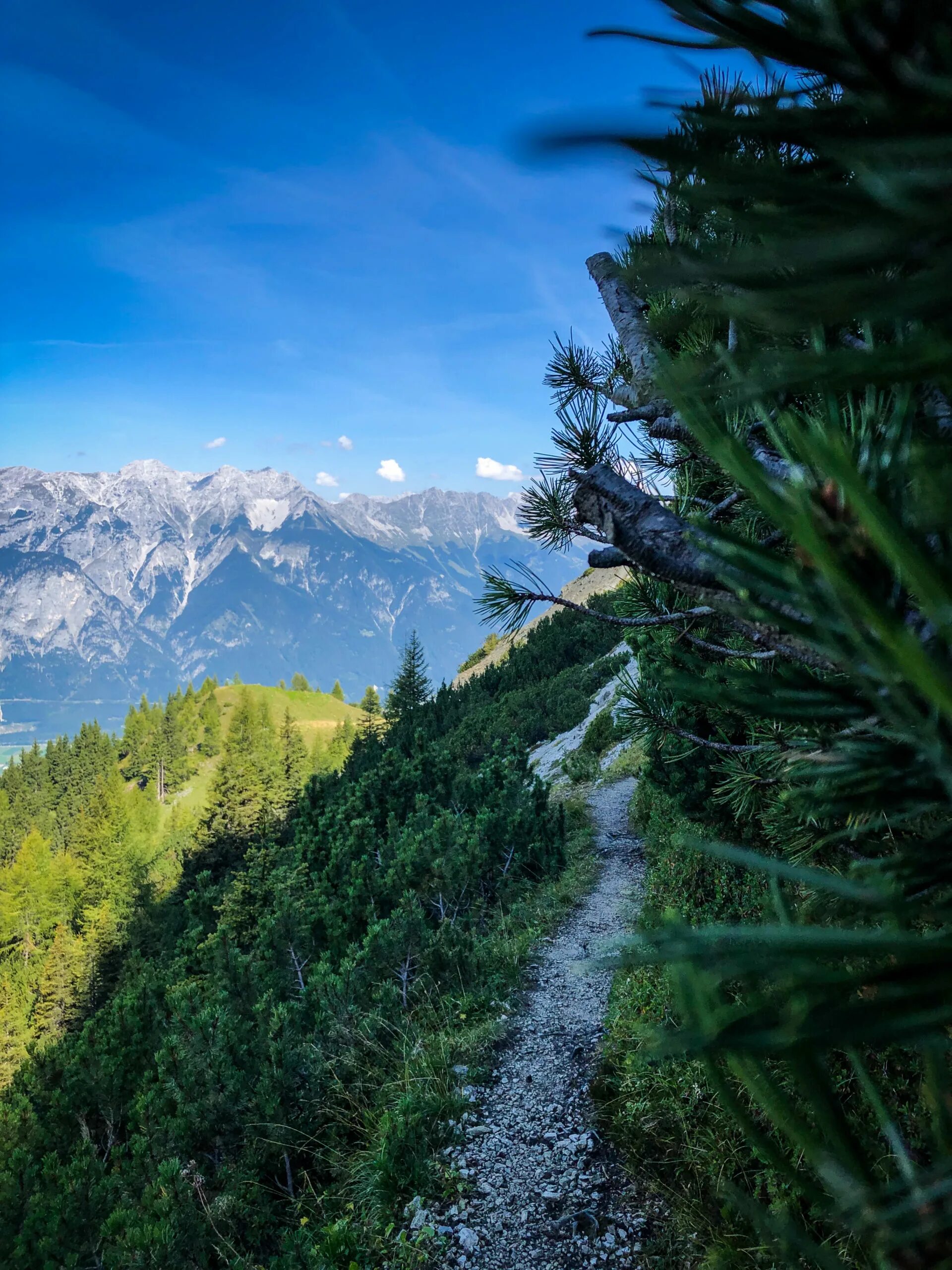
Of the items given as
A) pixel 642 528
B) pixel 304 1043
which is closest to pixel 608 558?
pixel 642 528

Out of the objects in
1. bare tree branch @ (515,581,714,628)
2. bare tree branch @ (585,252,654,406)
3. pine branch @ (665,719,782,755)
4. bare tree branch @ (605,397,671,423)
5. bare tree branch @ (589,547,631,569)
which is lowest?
pine branch @ (665,719,782,755)

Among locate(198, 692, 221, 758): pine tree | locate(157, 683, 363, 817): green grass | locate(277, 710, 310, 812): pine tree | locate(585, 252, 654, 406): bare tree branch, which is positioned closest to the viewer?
locate(585, 252, 654, 406): bare tree branch

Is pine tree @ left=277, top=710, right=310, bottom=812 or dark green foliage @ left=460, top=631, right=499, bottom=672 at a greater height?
dark green foliage @ left=460, top=631, right=499, bottom=672

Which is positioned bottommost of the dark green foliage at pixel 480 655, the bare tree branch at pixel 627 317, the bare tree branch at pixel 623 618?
the dark green foliage at pixel 480 655

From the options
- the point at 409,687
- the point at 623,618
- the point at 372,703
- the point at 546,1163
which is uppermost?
the point at 623,618

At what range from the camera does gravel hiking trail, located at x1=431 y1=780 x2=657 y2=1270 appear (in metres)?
4.10

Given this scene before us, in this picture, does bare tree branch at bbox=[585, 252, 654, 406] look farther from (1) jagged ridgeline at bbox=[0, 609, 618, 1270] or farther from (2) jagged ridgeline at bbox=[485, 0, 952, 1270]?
(2) jagged ridgeline at bbox=[485, 0, 952, 1270]

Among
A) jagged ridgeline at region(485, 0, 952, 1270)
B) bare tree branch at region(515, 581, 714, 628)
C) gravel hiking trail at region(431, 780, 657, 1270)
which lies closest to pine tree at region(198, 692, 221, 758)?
gravel hiking trail at region(431, 780, 657, 1270)

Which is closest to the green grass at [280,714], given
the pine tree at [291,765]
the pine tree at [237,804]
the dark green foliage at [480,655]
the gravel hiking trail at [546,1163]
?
the pine tree at [291,765]

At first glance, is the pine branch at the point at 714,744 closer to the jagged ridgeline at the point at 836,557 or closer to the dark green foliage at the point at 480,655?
the jagged ridgeline at the point at 836,557

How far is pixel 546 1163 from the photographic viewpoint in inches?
189

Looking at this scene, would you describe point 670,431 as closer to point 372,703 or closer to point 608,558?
point 608,558

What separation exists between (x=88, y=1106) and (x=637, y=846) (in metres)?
10.6

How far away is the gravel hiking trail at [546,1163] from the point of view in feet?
13.4
